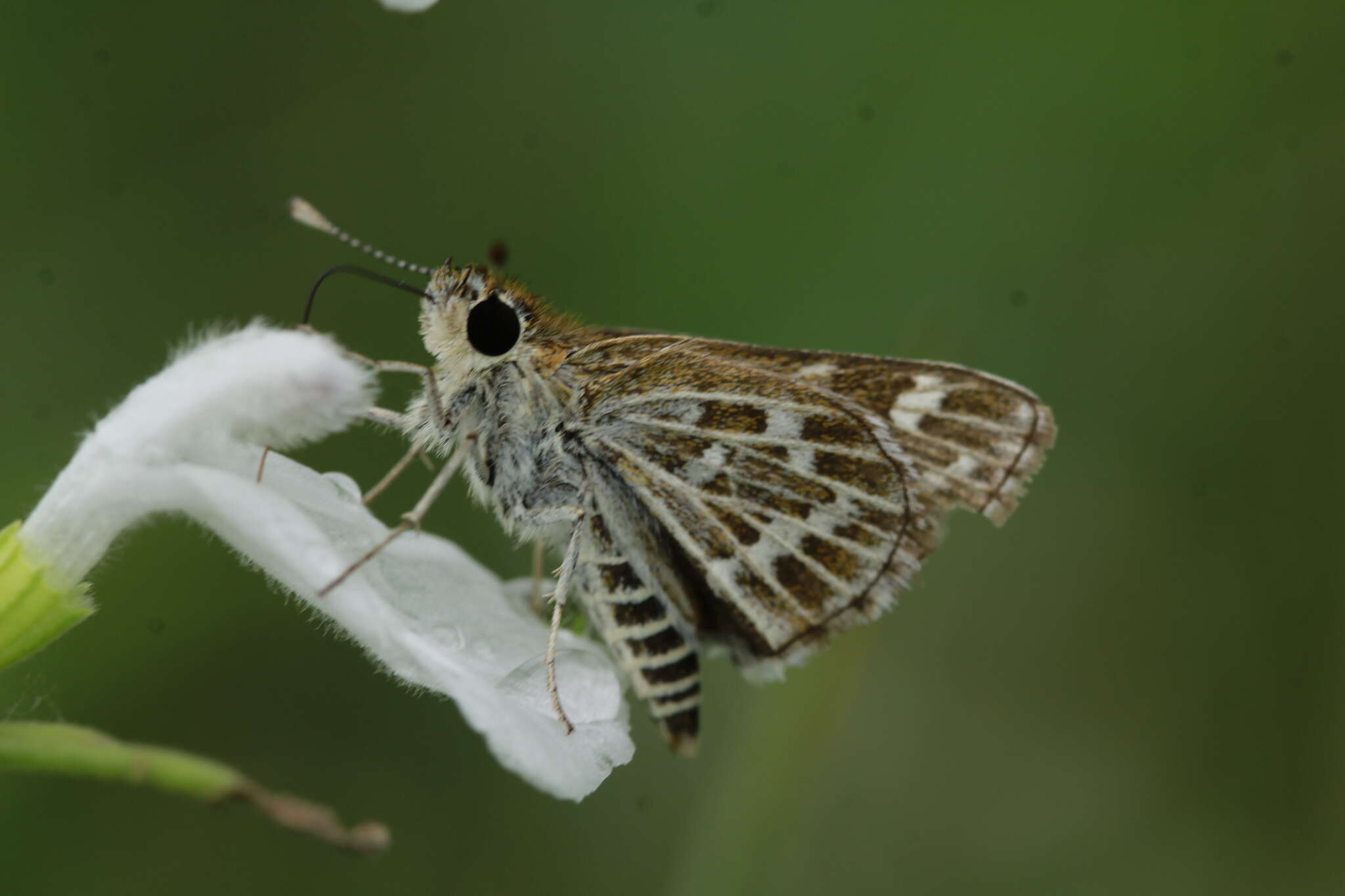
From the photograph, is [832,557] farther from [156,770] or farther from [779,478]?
[156,770]

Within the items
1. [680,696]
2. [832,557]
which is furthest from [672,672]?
[832,557]

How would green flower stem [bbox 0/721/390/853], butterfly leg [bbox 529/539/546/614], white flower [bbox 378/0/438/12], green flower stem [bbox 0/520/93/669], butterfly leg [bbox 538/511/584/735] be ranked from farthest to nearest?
butterfly leg [bbox 529/539/546/614] → butterfly leg [bbox 538/511/584/735] → green flower stem [bbox 0/520/93/669] → white flower [bbox 378/0/438/12] → green flower stem [bbox 0/721/390/853]

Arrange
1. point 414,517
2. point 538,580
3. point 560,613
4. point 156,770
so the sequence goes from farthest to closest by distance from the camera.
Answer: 1. point 538,580
2. point 560,613
3. point 414,517
4. point 156,770

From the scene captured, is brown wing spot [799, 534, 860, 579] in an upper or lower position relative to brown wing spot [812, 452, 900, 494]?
lower

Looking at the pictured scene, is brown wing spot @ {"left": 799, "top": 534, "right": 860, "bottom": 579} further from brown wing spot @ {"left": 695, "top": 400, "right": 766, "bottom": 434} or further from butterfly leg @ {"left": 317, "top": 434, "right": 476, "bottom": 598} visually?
butterfly leg @ {"left": 317, "top": 434, "right": 476, "bottom": 598}

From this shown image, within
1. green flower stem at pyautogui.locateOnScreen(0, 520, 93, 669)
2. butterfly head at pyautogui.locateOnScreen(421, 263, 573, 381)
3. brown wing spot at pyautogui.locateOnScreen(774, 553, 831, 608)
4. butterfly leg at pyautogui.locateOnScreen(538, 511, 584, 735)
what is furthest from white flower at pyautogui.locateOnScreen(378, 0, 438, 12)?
brown wing spot at pyautogui.locateOnScreen(774, 553, 831, 608)

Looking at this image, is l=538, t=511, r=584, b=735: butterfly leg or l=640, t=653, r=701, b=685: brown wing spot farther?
l=640, t=653, r=701, b=685: brown wing spot
